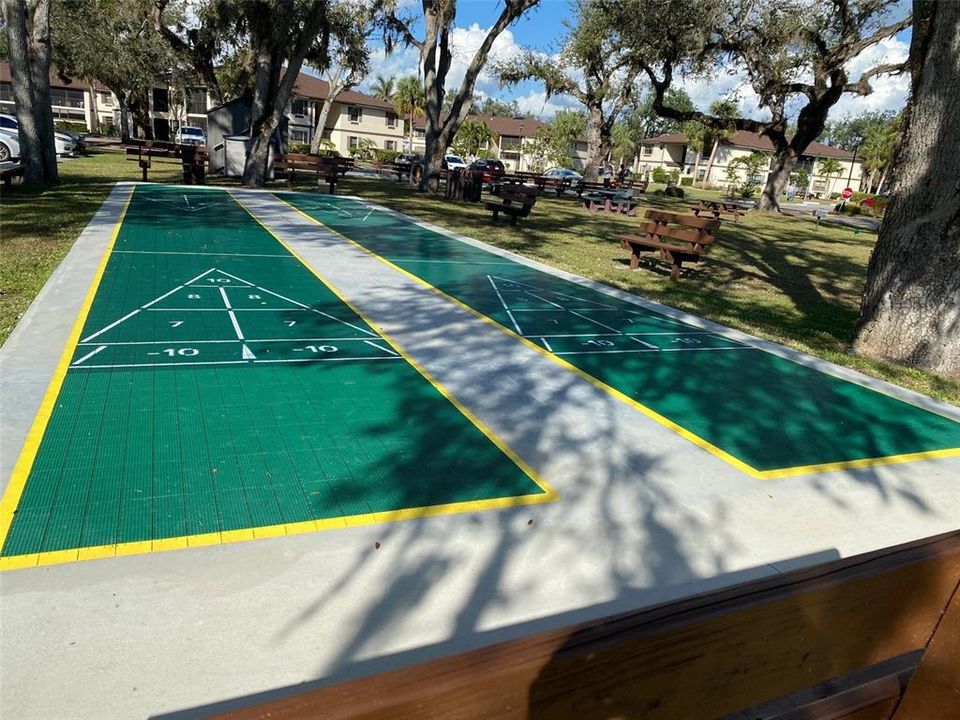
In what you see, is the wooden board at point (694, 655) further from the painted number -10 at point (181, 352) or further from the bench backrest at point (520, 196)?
the bench backrest at point (520, 196)

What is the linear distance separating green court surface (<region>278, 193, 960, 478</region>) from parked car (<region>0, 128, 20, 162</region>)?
799 inches

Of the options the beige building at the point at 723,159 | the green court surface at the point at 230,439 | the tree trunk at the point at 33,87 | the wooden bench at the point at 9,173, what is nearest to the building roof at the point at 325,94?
the beige building at the point at 723,159

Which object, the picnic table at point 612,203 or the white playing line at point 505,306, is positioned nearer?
the white playing line at point 505,306

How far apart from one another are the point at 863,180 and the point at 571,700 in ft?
323

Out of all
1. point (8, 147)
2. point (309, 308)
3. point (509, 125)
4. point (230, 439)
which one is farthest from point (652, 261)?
point (509, 125)

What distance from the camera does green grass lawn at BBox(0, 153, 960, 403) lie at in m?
8.94

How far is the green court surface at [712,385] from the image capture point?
5.65 meters

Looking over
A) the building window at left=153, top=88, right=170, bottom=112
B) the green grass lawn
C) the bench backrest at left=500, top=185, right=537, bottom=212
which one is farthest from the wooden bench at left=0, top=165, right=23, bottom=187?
the building window at left=153, top=88, right=170, bottom=112

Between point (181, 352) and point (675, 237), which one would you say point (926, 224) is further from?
point (181, 352)

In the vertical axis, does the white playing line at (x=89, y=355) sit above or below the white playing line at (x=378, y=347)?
below

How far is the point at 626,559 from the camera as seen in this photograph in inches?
151

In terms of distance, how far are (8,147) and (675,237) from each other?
23952mm

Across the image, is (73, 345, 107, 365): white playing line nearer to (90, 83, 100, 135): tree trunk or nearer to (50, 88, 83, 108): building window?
(90, 83, 100, 135): tree trunk

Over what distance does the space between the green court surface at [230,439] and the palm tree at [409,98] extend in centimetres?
6450
